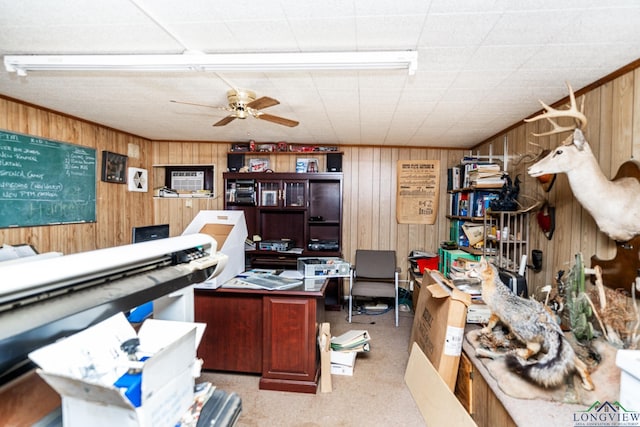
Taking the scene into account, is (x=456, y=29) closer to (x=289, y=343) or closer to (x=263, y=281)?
(x=263, y=281)

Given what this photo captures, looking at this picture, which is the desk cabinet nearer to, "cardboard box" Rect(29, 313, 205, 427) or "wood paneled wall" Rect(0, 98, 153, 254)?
"cardboard box" Rect(29, 313, 205, 427)

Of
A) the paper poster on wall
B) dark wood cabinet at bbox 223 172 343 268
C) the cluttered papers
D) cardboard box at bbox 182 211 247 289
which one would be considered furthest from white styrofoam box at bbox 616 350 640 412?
the paper poster on wall

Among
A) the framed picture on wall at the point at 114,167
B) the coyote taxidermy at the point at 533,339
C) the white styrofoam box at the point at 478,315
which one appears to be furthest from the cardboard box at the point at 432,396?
the framed picture on wall at the point at 114,167

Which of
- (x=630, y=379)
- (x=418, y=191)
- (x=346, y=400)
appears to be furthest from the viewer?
(x=418, y=191)

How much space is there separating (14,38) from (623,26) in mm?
2912

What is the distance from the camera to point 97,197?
332 cm

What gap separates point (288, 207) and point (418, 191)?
178 cm

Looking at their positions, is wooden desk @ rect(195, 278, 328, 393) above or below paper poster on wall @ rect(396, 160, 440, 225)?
below

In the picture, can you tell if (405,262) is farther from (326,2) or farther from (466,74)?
(326,2)

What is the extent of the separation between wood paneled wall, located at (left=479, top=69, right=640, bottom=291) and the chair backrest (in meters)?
1.59

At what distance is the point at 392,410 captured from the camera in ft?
7.06

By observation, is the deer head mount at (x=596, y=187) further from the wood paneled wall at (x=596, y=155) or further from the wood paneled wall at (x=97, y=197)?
the wood paneled wall at (x=97, y=197)

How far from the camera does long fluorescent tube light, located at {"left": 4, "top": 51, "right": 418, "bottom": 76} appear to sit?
1619 mm

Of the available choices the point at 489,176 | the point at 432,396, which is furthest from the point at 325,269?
the point at 489,176
